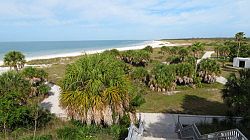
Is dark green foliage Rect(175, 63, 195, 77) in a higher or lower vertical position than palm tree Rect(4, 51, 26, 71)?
lower

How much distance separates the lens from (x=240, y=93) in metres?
20.8

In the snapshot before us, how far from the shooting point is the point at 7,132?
18188 mm

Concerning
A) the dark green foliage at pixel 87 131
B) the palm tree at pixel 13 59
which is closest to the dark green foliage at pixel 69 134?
the dark green foliage at pixel 87 131

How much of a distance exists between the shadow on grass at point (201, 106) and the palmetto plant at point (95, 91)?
1137cm

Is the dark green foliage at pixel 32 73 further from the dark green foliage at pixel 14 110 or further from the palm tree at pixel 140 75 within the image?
the dark green foliage at pixel 14 110

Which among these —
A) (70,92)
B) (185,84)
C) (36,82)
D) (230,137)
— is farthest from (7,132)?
(185,84)

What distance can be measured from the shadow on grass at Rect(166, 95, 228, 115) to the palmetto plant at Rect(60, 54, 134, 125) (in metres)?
11.4

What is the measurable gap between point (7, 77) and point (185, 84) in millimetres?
24788

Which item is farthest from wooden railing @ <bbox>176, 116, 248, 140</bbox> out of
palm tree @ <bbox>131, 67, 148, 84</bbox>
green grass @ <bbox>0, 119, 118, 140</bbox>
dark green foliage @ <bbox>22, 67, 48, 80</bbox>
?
dark green foliage @ <bbox>22, 67, 48, 80</bbox>

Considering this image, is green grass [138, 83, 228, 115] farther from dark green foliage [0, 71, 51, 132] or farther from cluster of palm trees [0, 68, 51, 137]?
dark green foliage [0, 71, 51, 132]

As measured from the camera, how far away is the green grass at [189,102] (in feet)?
93.9

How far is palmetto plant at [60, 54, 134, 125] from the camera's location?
17359 mm

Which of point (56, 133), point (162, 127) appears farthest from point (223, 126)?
point (56, 133)

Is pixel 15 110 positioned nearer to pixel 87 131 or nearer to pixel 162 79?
pixel 87 131
